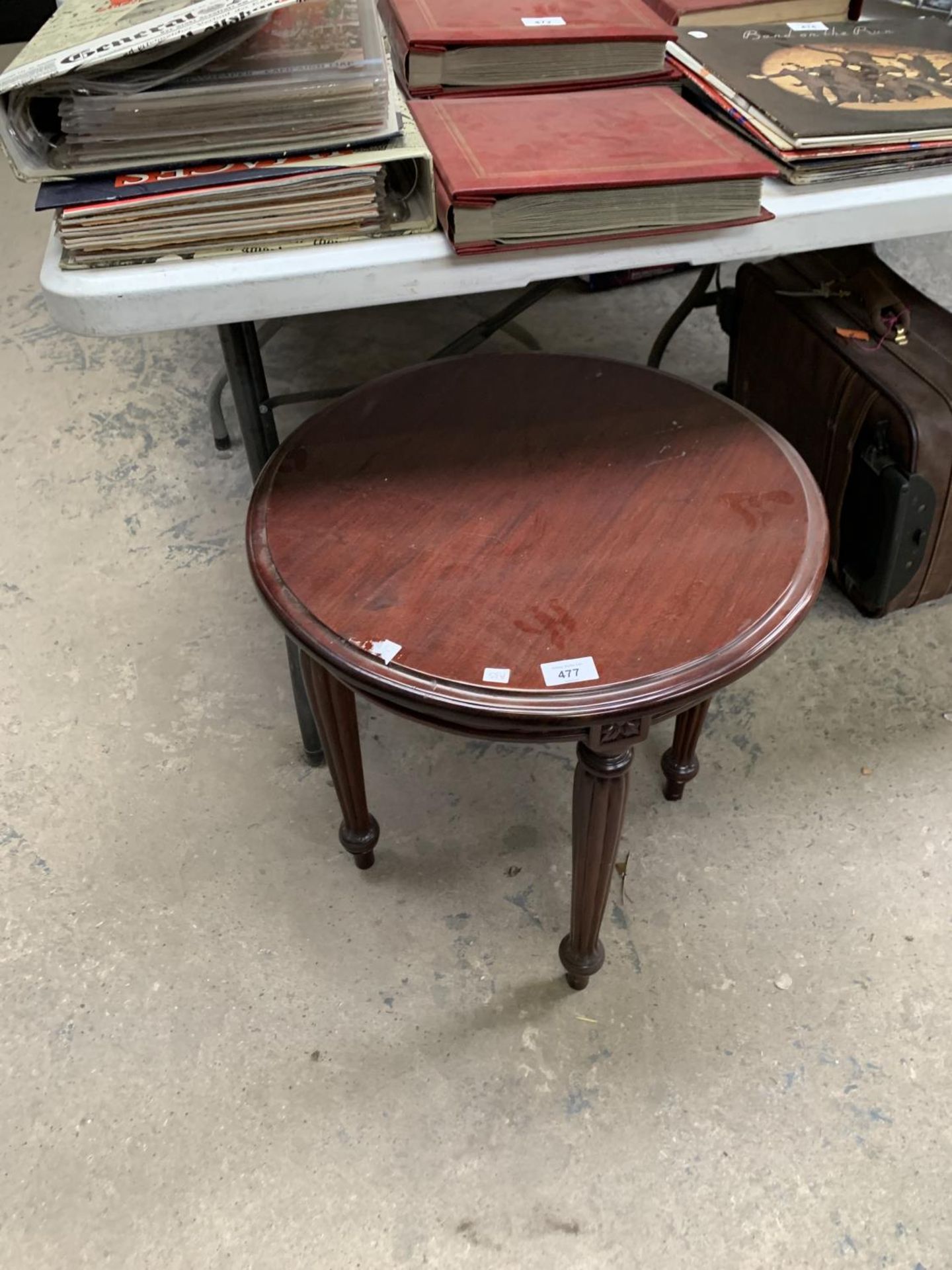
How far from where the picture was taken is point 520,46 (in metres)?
1.01

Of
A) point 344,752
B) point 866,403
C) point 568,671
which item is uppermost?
point 568,671

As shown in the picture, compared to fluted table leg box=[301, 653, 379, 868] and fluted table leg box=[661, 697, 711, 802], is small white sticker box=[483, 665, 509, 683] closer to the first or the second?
fluted table leg box=[301, 653, 379, 868]

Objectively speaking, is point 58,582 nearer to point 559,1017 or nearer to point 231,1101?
point 231,1101

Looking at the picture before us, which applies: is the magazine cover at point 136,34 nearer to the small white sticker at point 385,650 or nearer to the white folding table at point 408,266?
the white folding table at point 408,266

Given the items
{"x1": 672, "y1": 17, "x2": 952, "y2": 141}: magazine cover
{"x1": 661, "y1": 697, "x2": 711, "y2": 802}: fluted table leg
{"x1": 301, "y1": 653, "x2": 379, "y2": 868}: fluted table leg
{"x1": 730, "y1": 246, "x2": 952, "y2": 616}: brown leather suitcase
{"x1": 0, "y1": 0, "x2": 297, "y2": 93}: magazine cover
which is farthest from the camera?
→ {"x1": 730, "y1": 246, "x2": 952, "y2": 616}: brown leather suitcase

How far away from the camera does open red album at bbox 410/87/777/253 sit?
824 mm

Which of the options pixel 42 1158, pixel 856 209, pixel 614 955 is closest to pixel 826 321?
pixel 856 209

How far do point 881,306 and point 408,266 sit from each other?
2.96 feet

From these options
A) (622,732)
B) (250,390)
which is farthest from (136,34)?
(622,732)

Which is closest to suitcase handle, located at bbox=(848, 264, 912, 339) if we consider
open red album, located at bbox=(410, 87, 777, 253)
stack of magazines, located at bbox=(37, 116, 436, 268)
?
open red album, located at bbox=(410, 87, 777, 253)

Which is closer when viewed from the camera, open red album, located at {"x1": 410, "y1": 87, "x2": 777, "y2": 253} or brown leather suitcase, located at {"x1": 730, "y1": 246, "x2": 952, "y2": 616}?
open red album, located at {"x1": 410, "y1": 87, "x2": 777, "y2": 253}

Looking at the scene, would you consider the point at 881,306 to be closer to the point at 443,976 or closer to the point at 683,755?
the point at 683,755

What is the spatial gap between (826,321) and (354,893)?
3.53 ft

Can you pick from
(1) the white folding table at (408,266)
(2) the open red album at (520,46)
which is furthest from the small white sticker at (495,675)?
(2) the open red album at (520,46)
